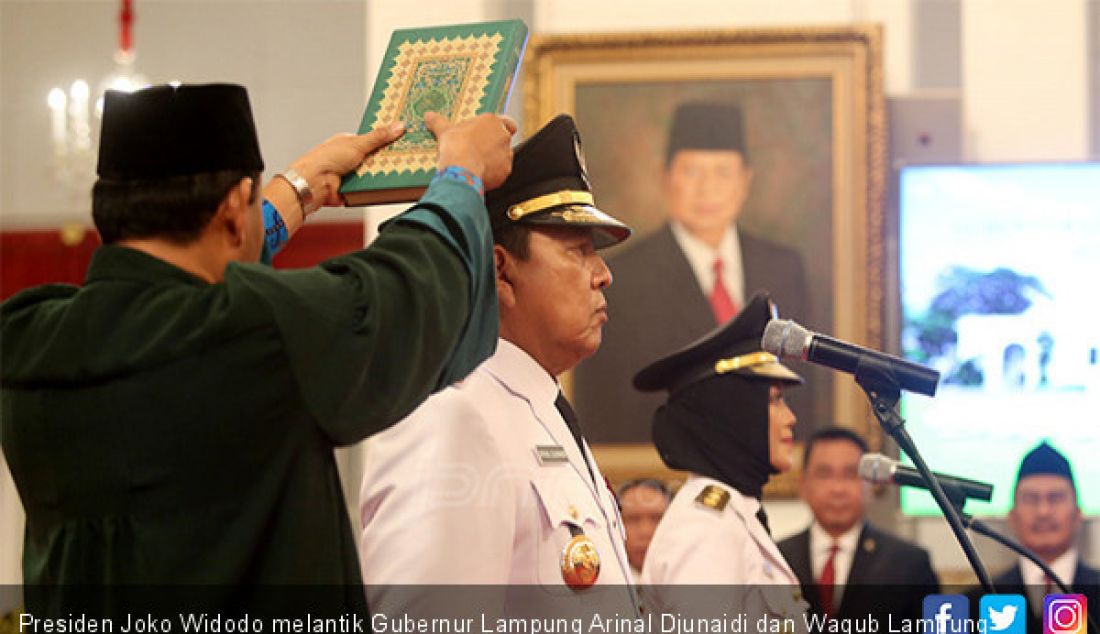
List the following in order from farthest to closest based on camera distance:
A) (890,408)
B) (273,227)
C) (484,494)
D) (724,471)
Answer: (724,471) < (890,408) < (484,494) < (273,227)

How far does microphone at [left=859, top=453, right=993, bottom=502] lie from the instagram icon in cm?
64

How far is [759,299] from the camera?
3.84 m

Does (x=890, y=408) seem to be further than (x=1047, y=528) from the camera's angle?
No

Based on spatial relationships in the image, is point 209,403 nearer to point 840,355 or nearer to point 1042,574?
point 840,355

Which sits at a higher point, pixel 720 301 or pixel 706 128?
pixel 706 128

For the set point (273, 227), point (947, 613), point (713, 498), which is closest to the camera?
point (273, 227)

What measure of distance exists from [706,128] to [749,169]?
214 millimetres

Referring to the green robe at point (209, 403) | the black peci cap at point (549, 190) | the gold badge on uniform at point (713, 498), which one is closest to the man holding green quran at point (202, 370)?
the green robe at point (209, 403)

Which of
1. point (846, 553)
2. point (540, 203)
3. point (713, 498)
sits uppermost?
point (540, 203)

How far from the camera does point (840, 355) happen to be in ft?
8.68

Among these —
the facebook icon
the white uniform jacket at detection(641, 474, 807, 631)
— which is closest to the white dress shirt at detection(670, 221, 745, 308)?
the facebook icon

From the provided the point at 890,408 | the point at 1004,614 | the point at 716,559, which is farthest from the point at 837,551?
the point at 890,408

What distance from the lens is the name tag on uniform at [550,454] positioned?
8.67 feet

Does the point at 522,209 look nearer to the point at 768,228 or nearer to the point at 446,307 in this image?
the point at 446,307
